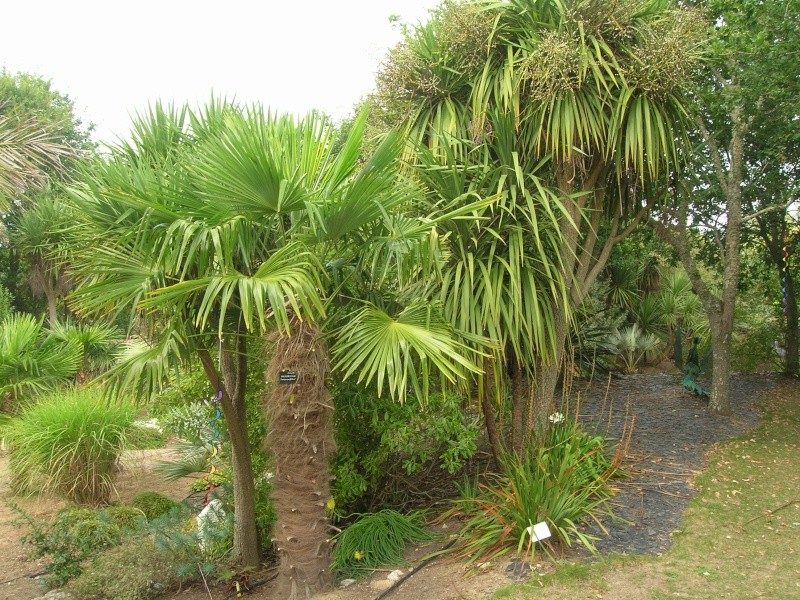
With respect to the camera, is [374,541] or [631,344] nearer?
[374,541]

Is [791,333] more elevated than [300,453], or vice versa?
[791,333]

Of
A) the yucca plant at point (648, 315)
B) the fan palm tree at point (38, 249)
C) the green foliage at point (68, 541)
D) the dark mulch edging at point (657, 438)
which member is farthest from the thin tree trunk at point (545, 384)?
the fan palm tree at point (38, 249)

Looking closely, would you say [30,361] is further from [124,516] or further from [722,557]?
[722,557]

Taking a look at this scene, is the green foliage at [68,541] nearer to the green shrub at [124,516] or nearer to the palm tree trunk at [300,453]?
the green shrub at [124,516]

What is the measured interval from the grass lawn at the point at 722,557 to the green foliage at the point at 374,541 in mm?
1355

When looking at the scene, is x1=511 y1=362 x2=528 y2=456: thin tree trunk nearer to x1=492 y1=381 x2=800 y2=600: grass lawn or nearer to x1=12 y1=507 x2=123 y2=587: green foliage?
x1=492 y1=381 x2=800 y2=600: grass lawn

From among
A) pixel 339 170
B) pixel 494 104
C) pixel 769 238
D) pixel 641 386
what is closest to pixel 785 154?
pixel 769 238

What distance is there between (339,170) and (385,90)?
252 cm

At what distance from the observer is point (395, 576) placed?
18.0ft

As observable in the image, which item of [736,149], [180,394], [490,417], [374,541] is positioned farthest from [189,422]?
[736,149]

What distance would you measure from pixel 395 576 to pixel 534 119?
4333 mm

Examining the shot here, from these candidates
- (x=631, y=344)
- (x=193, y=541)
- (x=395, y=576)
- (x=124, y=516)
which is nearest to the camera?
(x=395, y=576)

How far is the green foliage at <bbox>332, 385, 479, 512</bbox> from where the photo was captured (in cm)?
634

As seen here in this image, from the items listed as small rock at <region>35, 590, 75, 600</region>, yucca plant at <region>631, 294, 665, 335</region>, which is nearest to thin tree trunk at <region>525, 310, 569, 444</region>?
small rock at <region>35, 590, 75, 600</region>
